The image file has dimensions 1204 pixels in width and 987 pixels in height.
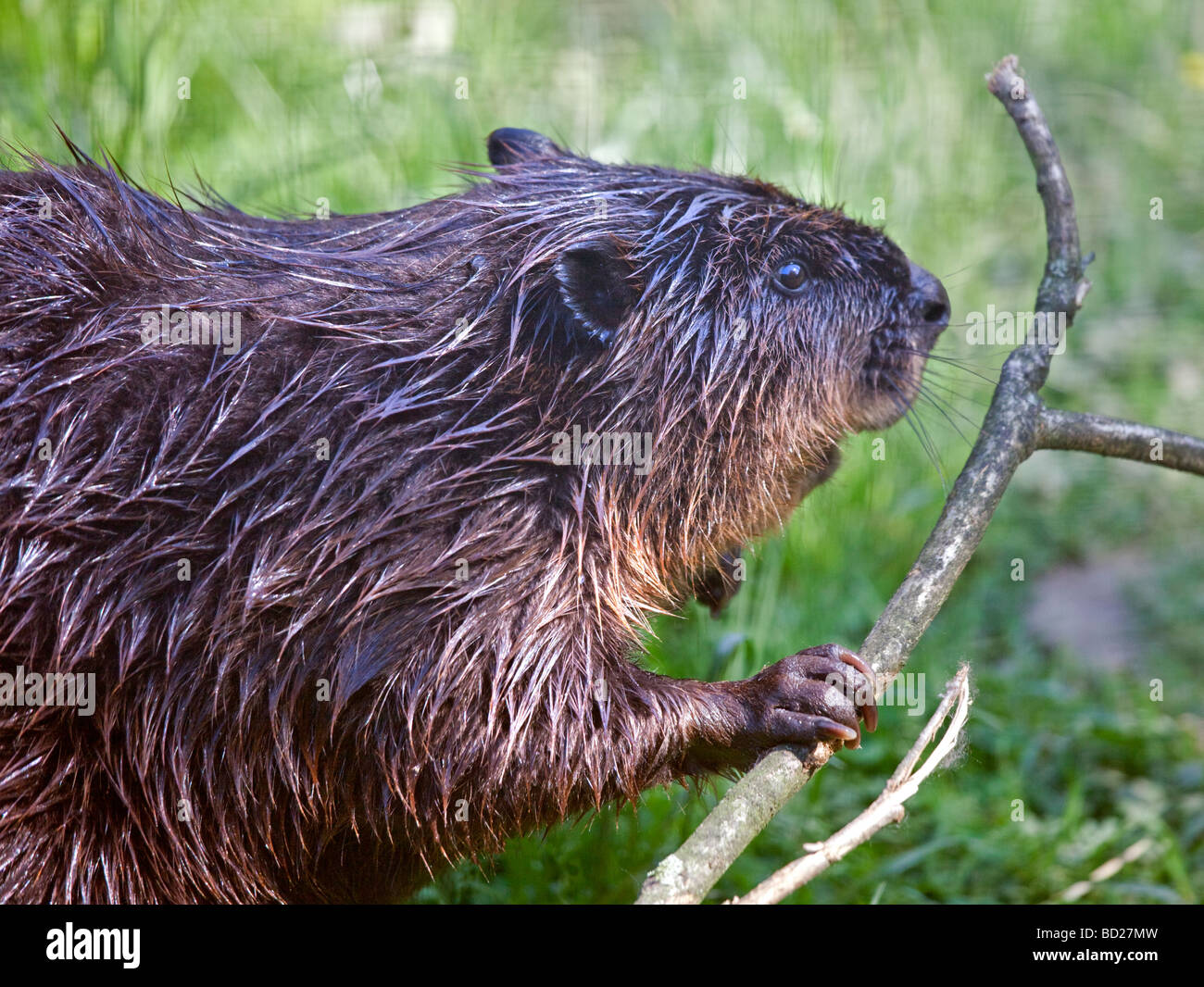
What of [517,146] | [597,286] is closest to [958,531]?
[597,286]

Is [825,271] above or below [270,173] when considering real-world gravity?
below

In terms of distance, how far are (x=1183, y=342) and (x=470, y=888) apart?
15.4 ft

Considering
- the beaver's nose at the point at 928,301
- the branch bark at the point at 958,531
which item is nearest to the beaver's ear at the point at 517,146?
the beaver's nose at the point at 928,301

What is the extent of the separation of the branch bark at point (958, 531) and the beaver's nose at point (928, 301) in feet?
0.78

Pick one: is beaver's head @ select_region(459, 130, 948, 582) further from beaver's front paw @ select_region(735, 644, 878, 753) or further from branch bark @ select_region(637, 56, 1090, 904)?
beaver's front paw @ select_region(735, 644, 878, 753)

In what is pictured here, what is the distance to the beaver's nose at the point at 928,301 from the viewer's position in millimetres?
3197

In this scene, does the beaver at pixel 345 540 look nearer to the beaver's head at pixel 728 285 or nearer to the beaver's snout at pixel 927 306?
the beaver's head at pixel 728 285

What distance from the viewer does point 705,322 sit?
2.96 m

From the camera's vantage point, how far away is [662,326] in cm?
293

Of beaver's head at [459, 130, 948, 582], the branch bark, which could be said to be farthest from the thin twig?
beaver's head at [459, 130, 948, 582]

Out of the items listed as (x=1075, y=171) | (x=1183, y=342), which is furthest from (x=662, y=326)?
(x=1075, y=171)

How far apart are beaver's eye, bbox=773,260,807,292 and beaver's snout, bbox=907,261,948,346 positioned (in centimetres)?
32

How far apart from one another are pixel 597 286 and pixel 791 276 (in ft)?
1.75
